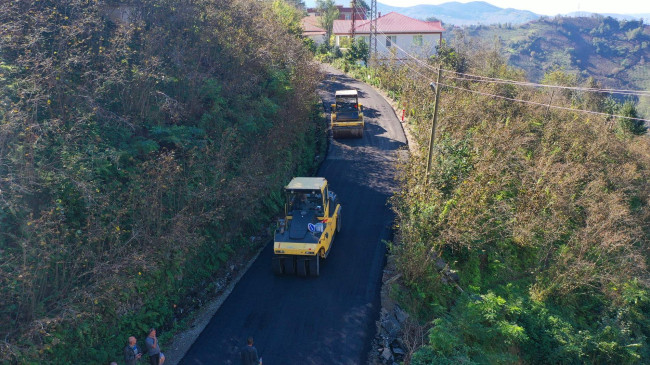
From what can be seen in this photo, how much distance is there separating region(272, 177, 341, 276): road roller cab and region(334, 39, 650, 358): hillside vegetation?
8.02 feet

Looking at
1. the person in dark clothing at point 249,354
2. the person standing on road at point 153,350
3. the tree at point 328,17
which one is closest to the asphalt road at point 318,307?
the person standing on road at point 153,350

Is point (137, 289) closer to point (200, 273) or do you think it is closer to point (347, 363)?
point (200, 273)

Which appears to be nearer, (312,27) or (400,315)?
(400,315)

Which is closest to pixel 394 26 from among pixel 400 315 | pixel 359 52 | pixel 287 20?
pixel 359 52

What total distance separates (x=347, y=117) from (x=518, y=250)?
12.5m

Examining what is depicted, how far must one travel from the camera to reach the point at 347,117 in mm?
24500

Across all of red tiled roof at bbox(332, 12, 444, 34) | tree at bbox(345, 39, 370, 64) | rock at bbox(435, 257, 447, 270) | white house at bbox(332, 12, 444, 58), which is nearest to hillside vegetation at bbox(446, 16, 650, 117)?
red tiled roof at bbox(332, 12, 444, 34)

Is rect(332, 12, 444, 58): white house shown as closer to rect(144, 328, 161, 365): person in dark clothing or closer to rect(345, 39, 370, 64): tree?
rect(345, 39, 370, 64): tree

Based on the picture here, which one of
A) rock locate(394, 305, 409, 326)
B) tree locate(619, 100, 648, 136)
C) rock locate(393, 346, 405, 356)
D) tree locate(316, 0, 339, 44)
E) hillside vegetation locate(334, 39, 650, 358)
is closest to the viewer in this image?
rock locate(393, 346, 405, 356)

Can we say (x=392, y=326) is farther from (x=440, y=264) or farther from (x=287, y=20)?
(x=287, y=20)

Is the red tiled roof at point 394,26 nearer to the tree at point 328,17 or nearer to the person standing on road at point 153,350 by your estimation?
the tree at point 328,17

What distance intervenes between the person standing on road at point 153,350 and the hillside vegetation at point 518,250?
19.6ft

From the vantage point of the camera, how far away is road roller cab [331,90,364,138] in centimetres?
2430

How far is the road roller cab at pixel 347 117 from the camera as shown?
24.3 m
